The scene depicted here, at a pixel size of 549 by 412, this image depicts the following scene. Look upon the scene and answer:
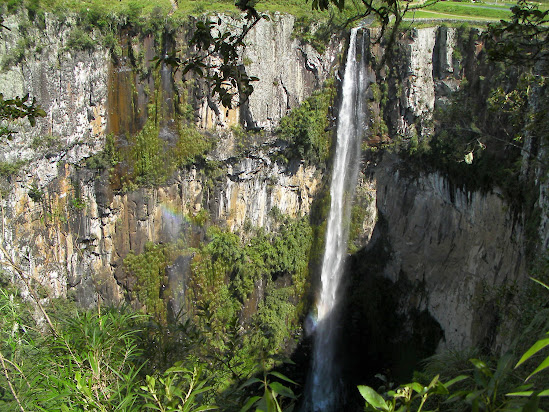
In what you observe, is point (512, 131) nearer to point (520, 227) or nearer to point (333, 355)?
point (520, 227)

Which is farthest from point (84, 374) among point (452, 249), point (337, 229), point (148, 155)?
point (337, 229)

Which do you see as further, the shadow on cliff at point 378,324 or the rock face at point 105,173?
the rock face at point 105,173

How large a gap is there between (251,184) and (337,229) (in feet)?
8.88

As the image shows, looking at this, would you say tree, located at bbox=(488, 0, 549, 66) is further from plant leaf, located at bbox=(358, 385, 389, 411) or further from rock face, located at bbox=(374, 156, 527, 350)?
rock face, located at bbox=(374, 156, 527, 350)

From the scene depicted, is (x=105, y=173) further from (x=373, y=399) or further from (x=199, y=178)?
(x=373, y=399)

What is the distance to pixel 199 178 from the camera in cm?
1312

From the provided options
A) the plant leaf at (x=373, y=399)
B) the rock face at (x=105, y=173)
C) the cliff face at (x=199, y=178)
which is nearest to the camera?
the plant leaf at (x=373, y=399)

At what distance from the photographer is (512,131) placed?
346 inches

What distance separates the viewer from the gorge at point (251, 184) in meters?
11.4

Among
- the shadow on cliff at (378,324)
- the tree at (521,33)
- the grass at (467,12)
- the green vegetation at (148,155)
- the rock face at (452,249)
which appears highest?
the grass at (467,12)

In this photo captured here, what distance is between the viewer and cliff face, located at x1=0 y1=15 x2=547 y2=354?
37.1 feet

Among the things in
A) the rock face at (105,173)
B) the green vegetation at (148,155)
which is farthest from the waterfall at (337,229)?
the green vegetation at (148,155)

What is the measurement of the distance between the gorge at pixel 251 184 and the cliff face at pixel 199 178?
0.04m

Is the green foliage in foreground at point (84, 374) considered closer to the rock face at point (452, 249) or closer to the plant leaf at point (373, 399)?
the plant leaf at point (373, 399)
